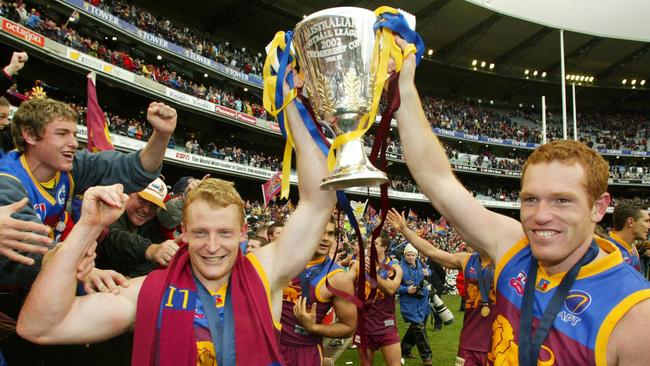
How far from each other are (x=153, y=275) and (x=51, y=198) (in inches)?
44.1

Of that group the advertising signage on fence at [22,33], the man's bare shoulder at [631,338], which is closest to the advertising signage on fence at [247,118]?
the advertising signage on fence at [22,33]

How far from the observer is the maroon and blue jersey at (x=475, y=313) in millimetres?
4578

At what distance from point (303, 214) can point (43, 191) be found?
1620 mm

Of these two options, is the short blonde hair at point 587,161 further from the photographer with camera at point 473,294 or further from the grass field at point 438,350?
the grass field at point 438,350

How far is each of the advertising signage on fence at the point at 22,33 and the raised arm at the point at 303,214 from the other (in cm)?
1807

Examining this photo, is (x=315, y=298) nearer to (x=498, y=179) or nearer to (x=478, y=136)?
(x=478, y=136)

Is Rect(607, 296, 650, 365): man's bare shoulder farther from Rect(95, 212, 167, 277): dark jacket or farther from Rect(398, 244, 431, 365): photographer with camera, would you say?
Rect(398, 244, 431, 365): photographer with camera

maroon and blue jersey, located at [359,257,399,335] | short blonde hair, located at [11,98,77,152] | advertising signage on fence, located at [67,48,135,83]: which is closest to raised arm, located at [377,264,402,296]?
maroon and blue jersey, located at [359,257,399,335]

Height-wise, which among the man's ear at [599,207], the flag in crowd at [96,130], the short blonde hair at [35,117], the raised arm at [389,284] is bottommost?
the raised arm at [389,284]

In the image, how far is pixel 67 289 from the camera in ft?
5.72

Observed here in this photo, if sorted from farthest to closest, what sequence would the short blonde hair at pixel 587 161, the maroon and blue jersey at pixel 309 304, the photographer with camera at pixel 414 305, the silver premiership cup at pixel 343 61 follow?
1. the photographer with camera at pixel 414 305
2. the maroon and blue jersey at pixel 309 304
3. the silver premiership cup at pixel 343 61
4. the short blonde hair at pixel 587 161

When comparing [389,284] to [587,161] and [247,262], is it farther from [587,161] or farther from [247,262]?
[587,161]

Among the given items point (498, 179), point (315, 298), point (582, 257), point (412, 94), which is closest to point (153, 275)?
point (412, 94)

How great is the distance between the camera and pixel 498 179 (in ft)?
136
